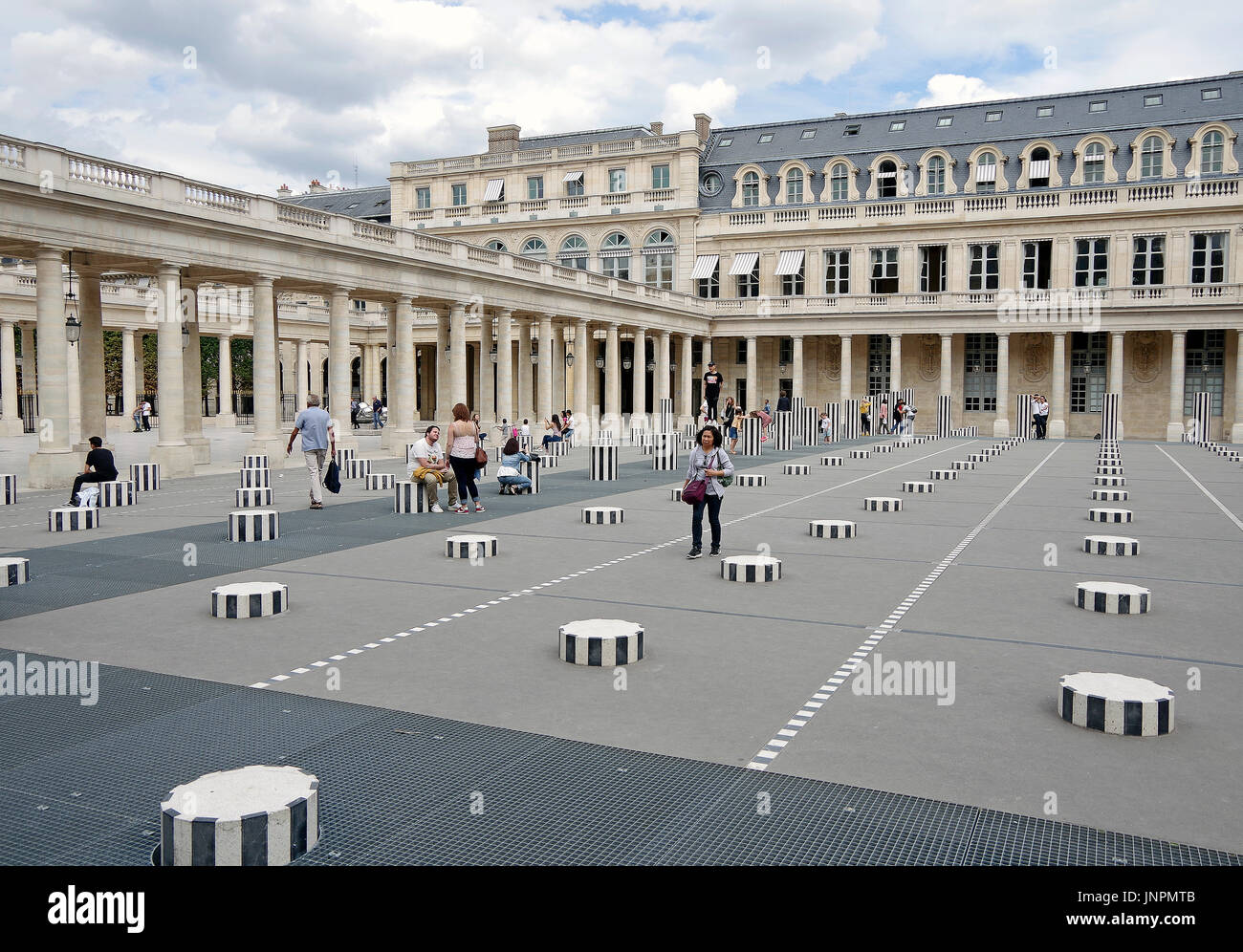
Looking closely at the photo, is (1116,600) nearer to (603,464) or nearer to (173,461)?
(603,464)

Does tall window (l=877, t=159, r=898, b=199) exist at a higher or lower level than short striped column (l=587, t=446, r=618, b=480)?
higher

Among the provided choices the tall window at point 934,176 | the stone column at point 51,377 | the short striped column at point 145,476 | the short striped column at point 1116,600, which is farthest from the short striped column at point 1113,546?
the tall window at point 934,176

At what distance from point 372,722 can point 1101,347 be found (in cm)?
5671

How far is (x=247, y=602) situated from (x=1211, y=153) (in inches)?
2244

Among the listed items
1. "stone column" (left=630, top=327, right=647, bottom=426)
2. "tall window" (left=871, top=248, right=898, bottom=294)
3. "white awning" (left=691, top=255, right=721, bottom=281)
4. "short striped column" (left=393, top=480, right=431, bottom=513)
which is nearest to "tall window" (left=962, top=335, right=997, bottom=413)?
"tall window" (left=871, top=248, right=898, bottom=294)

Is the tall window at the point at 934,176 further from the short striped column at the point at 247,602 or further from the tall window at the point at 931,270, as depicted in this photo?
the short striped column at the point at 247,602

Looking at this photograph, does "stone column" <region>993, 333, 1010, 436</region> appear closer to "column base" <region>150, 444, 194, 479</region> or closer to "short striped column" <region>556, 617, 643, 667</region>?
"column base" <region>150, 444, 194, 479</region>

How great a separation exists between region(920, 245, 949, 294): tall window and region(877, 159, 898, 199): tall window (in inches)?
163

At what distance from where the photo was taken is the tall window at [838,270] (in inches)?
2387

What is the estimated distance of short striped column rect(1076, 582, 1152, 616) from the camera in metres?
10.8

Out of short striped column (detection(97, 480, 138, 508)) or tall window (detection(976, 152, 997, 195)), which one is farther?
tall window (detection(976, 152, 997, 195))

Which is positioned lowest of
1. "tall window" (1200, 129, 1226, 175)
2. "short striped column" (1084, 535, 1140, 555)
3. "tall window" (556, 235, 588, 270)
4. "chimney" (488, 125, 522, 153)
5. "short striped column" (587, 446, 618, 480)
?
"short striped column" (1084, 535, 1140, 555)

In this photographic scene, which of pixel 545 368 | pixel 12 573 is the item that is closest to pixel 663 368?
pixel 545 368

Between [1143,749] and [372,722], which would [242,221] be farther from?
[1143,749]
